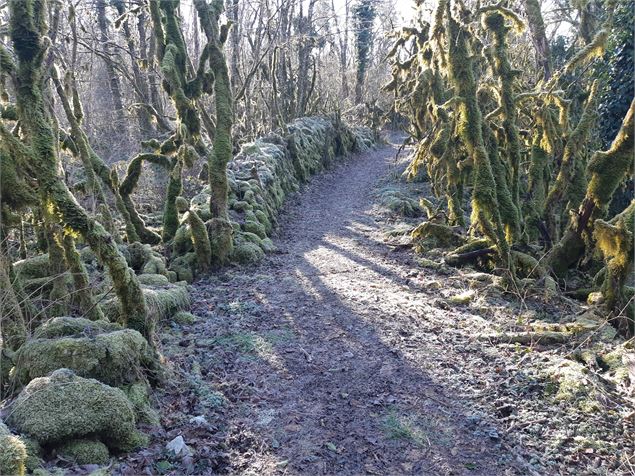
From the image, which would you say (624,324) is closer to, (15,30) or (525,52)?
(15,30)

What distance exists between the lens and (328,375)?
5.25 metres

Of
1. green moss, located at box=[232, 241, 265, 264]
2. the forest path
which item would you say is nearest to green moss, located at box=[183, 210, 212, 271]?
the forest path

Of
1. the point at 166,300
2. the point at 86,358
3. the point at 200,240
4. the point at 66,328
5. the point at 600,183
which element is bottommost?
the point at 166,300

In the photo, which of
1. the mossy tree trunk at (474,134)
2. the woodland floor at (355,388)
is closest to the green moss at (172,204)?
the woodland floor at (355,388)

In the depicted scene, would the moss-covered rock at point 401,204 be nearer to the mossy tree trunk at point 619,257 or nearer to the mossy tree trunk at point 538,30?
the mossy tree trunk at point 538,30

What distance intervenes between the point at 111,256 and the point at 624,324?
5.99 metres

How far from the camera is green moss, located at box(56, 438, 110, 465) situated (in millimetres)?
3295

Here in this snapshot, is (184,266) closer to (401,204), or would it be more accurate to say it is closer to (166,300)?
(166,300)

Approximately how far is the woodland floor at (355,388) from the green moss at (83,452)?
179 millimetres

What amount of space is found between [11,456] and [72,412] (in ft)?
2.89

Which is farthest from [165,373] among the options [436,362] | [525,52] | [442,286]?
[525,52]

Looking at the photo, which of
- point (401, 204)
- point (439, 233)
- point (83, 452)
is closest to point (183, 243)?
point (439, 233)

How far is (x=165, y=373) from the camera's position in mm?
4805

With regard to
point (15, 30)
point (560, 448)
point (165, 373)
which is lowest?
point (560, 448)
